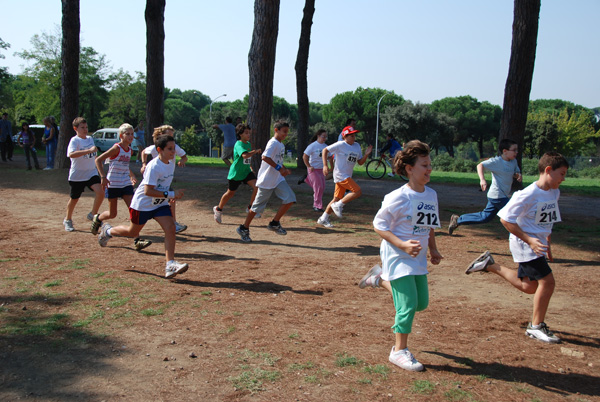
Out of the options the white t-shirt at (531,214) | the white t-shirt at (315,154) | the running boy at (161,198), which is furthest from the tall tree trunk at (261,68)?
the white t-shirt at (531,214)

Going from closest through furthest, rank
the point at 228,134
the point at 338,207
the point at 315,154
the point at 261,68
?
the point at 338,207 → the point at 315,154 → the point at 261,68 → the point at 228,134

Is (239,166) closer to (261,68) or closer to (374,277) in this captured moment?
(261,68)

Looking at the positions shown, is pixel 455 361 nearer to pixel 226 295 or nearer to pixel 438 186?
pixel 226 295

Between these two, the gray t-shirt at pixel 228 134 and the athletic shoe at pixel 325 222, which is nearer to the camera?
the athletic shoe at pixel 325 222

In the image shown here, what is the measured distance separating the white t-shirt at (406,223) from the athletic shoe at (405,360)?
1.89 ft

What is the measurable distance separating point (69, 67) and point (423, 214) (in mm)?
18057

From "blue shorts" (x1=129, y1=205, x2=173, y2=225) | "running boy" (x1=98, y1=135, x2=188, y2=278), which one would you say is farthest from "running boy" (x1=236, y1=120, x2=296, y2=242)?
"blue shorts" (x1=129, y1=205, x2=173, y2=225)

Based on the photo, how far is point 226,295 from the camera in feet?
20.2

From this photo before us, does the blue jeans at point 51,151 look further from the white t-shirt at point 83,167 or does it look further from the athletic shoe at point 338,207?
the athletic shoe at point 338,207

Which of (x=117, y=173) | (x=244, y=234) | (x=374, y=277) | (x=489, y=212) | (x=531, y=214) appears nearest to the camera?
(x=374, y=277)

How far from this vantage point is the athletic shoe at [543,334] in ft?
16.2

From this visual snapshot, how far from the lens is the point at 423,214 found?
4320 millimetres

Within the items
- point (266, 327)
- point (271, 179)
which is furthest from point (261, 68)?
point (266, 327)

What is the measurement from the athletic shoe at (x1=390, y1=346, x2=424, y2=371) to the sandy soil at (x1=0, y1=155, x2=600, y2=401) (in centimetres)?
7
